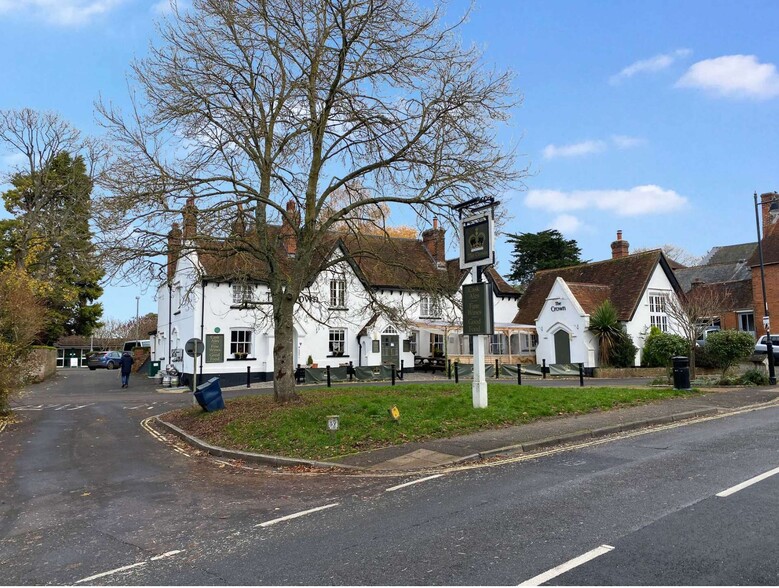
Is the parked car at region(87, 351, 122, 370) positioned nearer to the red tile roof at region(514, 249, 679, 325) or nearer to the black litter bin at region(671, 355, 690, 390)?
the red tile roof at region(514, 249, 679, 325)

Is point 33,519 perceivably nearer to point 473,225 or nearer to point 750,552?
point 750,552

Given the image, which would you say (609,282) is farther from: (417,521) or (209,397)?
(417,521)

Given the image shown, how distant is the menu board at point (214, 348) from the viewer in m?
31.0

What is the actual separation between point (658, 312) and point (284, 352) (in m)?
28.3

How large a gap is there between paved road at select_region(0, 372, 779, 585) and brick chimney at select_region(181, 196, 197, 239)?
576 cm

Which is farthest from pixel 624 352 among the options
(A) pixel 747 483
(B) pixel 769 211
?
(B) pixel 769 211

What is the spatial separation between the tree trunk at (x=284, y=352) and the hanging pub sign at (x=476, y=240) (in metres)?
4.97

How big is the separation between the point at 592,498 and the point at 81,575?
5.56m

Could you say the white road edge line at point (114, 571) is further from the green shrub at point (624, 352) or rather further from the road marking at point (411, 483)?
the green shrub at point (624, 352)

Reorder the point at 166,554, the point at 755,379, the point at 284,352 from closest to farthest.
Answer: the point at 166,554 < the point at 284,352 < the point at 755,379

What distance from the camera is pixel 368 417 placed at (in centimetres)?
1291

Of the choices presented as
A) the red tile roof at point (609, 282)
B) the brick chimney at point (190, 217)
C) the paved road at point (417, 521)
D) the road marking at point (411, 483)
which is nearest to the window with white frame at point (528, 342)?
the red tile roof at point (609, 282)

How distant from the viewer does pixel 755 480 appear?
7.19 m

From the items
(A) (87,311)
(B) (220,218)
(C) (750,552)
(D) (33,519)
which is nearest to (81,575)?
(D) (33,519)
